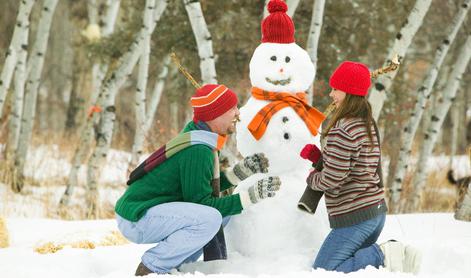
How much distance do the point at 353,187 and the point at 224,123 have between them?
0.84 m

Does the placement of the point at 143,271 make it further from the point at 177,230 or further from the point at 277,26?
the point at 277,26

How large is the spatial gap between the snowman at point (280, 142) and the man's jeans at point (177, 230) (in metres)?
0.44

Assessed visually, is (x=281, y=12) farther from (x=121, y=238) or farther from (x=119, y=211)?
(x=121, y=238)

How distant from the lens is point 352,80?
375cm

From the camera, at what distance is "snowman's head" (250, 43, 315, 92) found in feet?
14.1

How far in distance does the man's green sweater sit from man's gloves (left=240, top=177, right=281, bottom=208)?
2.3 inches

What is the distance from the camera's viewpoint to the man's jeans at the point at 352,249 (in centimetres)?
363

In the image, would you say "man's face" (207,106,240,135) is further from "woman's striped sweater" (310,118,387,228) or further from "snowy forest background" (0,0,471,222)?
"snowy forest background" (0,0,471,222)

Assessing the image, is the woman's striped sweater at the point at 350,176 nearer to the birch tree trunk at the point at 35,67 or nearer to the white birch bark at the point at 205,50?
the white birch bark at the point at 205,50

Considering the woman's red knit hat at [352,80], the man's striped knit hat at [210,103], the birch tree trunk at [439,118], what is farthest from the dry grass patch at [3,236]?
the birch tree trunk at [439,118]

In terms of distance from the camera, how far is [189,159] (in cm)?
369

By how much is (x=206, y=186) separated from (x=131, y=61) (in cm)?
436

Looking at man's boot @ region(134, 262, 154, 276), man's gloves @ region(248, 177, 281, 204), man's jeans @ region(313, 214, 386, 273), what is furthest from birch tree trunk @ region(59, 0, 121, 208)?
man's jeans @ region(313, 214, 386, 273)

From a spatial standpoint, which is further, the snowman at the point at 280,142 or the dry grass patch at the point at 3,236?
the dry grass patch at the point at 3,236
